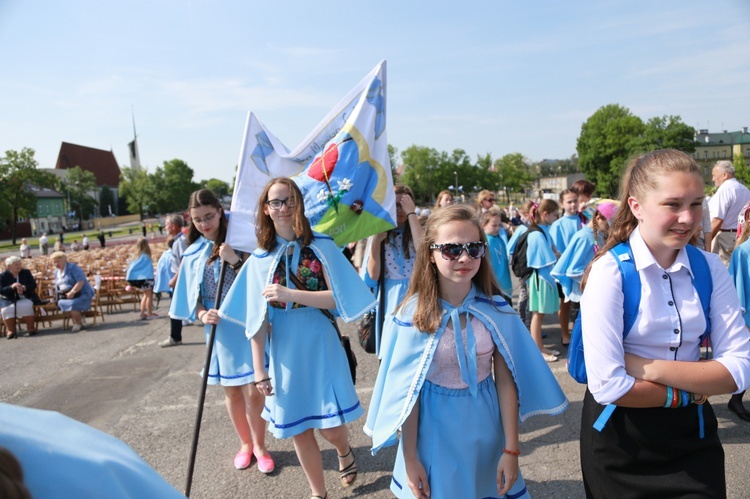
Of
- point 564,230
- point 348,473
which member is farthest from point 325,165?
point 564,230

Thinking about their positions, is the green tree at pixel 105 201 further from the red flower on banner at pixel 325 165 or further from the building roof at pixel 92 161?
the red flower on banner at pixel 325 165

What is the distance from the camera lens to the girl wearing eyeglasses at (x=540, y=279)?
5.79 metres

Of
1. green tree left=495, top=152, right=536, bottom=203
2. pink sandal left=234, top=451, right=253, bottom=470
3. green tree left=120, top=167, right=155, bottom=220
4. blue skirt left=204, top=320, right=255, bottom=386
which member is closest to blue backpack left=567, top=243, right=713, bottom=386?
blue skirt left=204, top=320, right=255, bottom=386

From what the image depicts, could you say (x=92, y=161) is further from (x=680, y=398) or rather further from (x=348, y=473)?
(x=680, y=398)

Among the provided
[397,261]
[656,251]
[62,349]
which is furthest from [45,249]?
[656,251]

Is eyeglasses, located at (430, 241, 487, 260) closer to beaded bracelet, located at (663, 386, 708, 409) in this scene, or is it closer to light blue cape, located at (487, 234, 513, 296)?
beaded bracelet, located at (663, 386, 708, 409)

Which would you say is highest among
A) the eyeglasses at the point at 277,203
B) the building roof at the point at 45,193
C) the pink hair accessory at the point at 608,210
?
the building roof at the point at 45,193

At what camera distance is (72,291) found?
10117 millimetres

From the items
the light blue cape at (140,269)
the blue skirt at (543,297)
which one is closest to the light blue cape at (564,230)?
the blue skirt at (543,297)

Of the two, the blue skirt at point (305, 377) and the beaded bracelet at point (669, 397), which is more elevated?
the beaded bracelet at point (669, 397)

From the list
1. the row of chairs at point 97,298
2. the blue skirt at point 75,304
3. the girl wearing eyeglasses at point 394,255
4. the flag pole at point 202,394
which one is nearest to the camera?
the flag pole at point 202,394

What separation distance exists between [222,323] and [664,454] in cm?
291

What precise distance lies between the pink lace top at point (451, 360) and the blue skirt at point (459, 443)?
3 centimetres

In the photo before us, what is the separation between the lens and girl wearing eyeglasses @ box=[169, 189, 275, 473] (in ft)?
12.2
